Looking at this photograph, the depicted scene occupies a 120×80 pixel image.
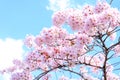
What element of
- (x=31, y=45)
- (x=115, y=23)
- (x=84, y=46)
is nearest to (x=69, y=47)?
(x=84, y=46)

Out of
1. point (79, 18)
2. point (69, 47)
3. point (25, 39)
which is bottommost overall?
point (69, 47)

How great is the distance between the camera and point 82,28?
9.12 m

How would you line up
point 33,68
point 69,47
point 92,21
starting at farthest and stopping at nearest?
point 33,68 → point 69,47 → point 92,21

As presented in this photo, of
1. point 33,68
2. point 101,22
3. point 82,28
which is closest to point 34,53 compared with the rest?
point 33,68

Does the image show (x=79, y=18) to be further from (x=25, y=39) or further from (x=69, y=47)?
(x=25, y=39)

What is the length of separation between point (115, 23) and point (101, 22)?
13.5 inches

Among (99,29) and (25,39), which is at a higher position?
(25,39)

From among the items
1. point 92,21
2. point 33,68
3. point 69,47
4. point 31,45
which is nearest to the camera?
point 92,21

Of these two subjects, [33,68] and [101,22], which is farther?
[33,68]

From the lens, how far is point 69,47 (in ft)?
29.8

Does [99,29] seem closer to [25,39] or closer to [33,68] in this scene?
[33,68]

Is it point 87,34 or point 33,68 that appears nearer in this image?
point 87,34

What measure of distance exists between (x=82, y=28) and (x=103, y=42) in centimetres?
58

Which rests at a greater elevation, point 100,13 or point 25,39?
point 25,39
